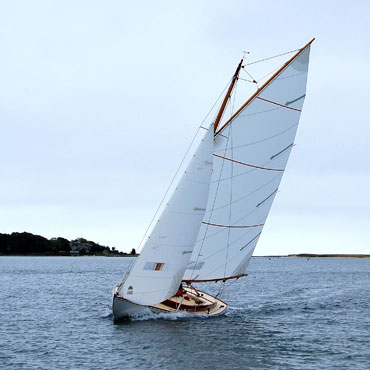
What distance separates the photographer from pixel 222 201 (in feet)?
145

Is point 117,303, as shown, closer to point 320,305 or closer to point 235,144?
point 235,144

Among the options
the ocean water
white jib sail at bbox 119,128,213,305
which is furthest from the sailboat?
the ocean water

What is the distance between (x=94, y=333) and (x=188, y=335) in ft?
27.3

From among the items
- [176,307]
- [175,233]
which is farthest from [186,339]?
[175,233]

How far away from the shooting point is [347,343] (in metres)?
40.6

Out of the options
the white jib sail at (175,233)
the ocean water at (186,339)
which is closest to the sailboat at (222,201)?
the white jib sail at (175,233)

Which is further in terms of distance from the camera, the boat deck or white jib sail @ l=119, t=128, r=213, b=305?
the boat deck

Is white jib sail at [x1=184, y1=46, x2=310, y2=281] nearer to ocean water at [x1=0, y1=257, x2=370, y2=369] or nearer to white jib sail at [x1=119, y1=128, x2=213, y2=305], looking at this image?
white jib sail at [x1=119, y1=128, x2=213, y2=305]

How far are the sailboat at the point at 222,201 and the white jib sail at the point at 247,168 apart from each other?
0.08 m

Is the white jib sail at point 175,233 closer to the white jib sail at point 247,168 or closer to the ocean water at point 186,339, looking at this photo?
the white jib sail at point 247,168

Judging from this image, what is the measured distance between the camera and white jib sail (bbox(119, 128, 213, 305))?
41.0 metres

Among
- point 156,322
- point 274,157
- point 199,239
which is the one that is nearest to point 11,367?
point 156,322

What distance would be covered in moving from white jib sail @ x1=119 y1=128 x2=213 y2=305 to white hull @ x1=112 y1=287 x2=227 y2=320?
221cm

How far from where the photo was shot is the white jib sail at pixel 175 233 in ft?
135
